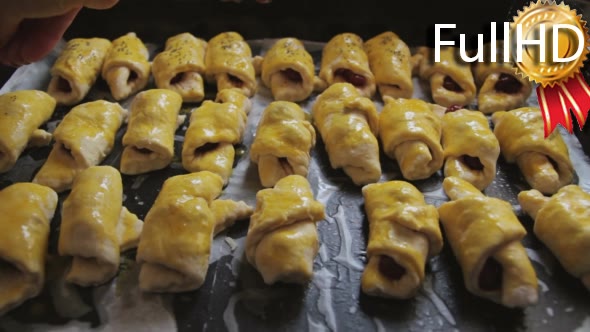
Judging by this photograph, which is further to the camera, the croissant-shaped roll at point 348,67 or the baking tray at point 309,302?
the croissant-shaped roll at point 348,67

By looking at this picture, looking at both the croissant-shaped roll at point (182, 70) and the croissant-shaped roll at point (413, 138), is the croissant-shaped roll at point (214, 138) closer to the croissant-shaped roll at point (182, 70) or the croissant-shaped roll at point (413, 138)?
the croissant-shaped roll at point (182, 70)

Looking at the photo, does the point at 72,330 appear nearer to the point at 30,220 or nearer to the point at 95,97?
the point at 30,220

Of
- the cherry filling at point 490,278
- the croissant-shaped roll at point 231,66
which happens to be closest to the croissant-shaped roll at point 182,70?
the croissant-shaped roll at point 231,66

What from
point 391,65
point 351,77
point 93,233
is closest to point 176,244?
point 93,233

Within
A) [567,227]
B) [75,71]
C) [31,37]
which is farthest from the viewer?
[75,71]

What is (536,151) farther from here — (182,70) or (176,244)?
(182,70)

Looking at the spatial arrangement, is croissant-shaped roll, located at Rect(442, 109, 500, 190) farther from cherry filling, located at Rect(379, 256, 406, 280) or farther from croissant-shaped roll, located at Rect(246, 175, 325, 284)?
croissant-shaped roll, located at Rect(246, 175, 325, 284)
